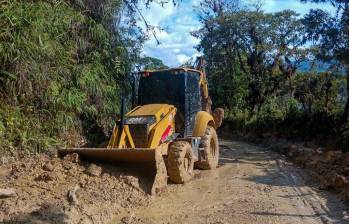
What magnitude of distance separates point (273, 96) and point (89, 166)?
17.8 metres

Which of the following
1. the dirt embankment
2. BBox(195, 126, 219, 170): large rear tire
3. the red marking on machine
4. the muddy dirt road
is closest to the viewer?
the dirt embankment

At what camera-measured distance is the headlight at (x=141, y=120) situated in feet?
28.6

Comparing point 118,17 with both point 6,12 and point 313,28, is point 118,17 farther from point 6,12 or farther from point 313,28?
point 313,28

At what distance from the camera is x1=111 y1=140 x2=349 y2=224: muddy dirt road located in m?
6.50

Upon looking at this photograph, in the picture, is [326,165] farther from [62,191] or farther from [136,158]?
[62,191]

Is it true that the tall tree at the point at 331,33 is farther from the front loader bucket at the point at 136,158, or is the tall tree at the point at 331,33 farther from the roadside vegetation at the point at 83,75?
the front loader bucket at the point at 136,158

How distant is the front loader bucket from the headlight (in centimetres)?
96

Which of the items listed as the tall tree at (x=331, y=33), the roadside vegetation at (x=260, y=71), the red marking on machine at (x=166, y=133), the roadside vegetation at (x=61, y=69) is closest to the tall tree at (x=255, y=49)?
the roadside vegetation at (x=260, y=71)

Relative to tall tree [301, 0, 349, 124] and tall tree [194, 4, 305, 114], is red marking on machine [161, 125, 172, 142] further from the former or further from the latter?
tall tree [194, 4, 305, 114]

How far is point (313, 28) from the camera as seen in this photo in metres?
15.4

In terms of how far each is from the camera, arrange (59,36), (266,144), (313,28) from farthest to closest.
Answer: (266,144) < (313,28) < (59,36)

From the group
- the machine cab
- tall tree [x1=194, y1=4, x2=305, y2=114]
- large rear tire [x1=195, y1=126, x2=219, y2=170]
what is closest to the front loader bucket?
the machine cab

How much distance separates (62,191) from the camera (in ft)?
22.2

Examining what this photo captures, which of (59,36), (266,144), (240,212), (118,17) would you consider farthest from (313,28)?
(240,212)
